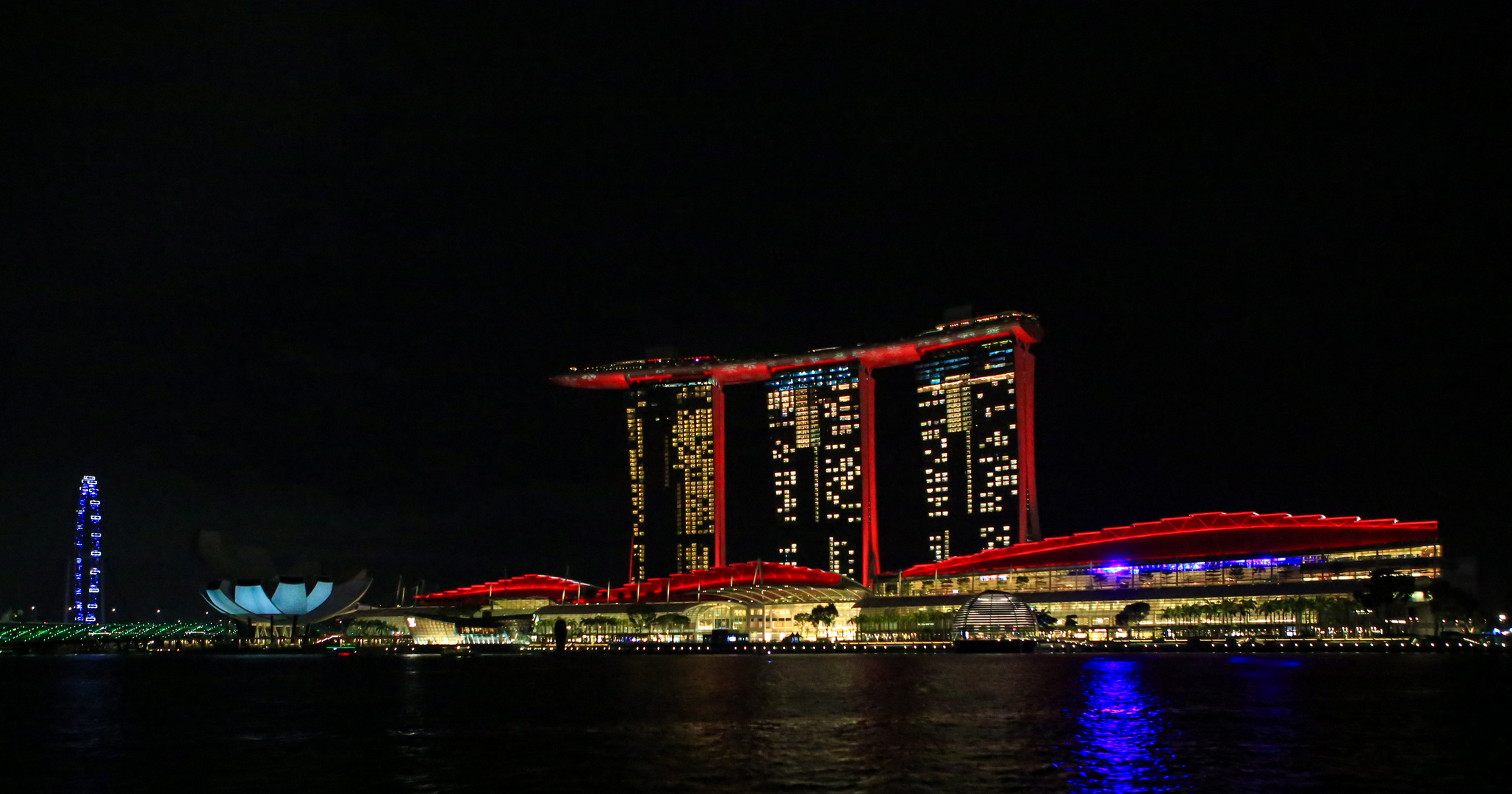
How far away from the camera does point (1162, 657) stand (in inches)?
4092

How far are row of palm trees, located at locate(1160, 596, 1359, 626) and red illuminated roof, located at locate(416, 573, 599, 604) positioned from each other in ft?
283

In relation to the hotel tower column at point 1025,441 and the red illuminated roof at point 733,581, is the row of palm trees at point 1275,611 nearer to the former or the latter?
the hotel tower column at point 1025,441

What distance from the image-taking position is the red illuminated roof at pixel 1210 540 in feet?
432

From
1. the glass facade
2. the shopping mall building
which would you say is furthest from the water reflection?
the glass facade

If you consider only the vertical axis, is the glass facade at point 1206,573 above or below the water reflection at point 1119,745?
above

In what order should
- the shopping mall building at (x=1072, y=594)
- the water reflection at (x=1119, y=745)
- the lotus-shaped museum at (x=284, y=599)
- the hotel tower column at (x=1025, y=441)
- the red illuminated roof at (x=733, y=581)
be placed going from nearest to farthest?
the water reflection at (x=1119, y=745) → the shopping mall building at (x=1072, y=594) → the lotus-shaped museum at (x=284, y=599) → the red illuminated roof at (x=733, y=581) → the hotel tower column at (x=1025, y=441)

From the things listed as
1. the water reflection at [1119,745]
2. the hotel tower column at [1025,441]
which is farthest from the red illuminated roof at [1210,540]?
the water reflection at [1119,745]

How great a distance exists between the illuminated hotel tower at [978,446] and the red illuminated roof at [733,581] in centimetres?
2106

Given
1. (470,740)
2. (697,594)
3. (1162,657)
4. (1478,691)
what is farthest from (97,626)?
(1478,691)

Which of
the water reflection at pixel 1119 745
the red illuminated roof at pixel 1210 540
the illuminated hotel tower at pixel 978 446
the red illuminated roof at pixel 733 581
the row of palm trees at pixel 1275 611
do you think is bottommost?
the water reflection at pixel 1119 745

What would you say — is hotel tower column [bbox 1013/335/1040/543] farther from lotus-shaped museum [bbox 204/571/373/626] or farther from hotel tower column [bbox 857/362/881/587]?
lotus-shaped museum [bbox 204/571/373/626]

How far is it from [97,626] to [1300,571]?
169700mm

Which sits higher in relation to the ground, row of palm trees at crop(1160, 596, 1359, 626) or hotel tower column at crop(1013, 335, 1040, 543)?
hotel tower column at crop(1013, 335, 1040, 543)

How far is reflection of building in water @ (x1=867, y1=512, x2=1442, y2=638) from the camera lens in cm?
12744
